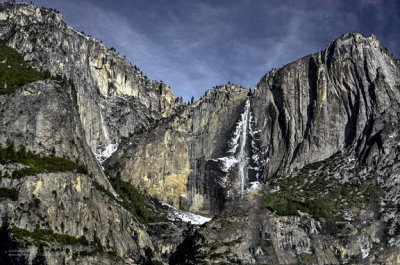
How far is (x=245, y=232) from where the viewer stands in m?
147

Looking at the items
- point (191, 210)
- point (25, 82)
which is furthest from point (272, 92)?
point (25, 82)

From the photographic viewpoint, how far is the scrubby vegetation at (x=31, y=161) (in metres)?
127

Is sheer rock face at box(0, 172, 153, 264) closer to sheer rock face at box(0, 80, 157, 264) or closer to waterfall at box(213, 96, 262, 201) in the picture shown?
sheer rock face at box(0, 80, 157, 264)

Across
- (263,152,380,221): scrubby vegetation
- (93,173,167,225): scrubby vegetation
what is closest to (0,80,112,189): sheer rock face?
(93,173,167,225): scrubby vegetation

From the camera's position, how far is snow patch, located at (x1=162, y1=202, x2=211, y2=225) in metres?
177

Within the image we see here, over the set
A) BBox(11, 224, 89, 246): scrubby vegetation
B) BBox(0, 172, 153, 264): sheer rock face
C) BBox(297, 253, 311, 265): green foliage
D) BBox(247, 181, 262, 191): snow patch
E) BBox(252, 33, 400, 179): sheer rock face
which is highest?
Answer: BBox(252, 33, 400, 179): sheer rock face

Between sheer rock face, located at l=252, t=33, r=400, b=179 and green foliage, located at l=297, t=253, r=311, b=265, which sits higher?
sheer rock face, located at l=252, t=33, r=400, b=179

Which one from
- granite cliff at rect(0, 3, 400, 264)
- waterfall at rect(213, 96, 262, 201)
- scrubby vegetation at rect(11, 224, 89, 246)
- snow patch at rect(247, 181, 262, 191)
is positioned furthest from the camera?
waterfall at rect(213, 96, 262, 201)

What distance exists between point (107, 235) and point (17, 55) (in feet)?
256

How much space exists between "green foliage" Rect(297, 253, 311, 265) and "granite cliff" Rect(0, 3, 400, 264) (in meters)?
0.36

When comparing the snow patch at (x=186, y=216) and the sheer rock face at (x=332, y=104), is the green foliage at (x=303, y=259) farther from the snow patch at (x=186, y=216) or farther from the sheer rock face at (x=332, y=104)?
the sheer rock face at (x=332, y=104)

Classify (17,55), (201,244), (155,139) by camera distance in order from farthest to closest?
1. (155,139)
2. (17,55)
3. (201,244)

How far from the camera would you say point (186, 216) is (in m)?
181

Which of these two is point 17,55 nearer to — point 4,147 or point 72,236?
point 4,147
